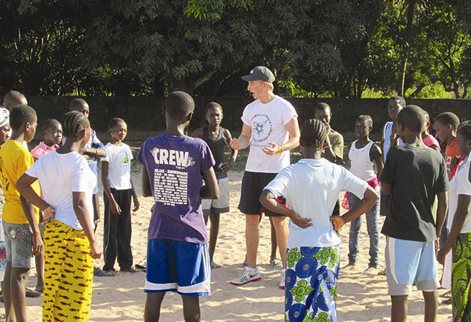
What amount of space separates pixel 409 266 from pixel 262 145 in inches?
98.5

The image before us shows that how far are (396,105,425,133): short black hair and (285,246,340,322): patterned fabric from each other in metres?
1.13

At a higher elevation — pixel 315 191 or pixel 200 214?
pixel 315 191

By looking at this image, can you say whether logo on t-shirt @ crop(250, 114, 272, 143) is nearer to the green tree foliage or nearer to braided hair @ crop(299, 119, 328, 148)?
braided hair @ crop(299, 119, 328, 148)

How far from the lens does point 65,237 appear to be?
15.4ft

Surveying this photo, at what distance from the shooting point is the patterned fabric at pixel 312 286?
14.8 feet

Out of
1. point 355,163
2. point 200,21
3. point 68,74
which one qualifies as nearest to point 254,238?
point 355,163

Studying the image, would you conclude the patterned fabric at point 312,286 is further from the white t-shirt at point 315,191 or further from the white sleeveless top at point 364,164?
the white sleeveless top at point 364,164

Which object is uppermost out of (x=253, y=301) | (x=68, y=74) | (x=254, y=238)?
(x=68, y=74)

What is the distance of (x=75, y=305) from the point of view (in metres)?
4.68

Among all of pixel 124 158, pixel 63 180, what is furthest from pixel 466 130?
pixel 124 158

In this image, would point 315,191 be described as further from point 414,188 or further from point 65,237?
point 65,237

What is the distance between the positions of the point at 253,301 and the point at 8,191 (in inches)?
100

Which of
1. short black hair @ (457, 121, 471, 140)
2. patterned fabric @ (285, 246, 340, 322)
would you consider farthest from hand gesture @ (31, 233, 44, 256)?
short black hair @ (457, 121, 471, 140)

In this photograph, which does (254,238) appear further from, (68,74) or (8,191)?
(68,74)
